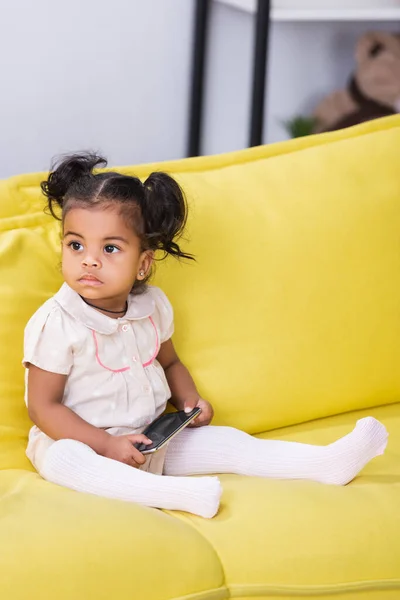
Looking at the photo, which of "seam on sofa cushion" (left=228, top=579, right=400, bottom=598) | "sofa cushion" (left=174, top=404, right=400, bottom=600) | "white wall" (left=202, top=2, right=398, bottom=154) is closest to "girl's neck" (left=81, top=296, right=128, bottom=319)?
"sofa cushion" (left=174, top=404, right=400, bottom=600)

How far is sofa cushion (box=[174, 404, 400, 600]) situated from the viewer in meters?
1.22

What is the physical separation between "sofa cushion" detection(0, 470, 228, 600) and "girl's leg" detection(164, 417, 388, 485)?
0.25 m

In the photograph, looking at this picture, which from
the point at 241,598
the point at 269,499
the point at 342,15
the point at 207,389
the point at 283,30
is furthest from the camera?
the point at 283,30

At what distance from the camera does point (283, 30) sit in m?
2.82

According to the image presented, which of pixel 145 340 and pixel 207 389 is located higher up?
pixel 145 340

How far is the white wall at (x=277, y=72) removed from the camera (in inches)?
109

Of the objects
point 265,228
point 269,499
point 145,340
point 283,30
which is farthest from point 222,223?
point 283,30

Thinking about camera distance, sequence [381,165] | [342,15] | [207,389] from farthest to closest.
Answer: [342,15] < [381,165] < [207,389]

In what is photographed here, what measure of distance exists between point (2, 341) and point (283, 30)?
1.64 meters

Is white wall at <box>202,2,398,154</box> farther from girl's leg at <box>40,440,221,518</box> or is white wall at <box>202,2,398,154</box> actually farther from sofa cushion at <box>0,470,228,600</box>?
sofa cushion at <box>0,470,228,600</box>

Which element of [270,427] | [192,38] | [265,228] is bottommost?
[270,427]

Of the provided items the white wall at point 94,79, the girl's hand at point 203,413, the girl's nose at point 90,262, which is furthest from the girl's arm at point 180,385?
the white wall at point 94,79

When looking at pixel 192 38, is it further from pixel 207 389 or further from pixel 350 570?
pixel 350 570

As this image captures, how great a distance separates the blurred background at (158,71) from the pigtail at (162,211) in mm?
824
